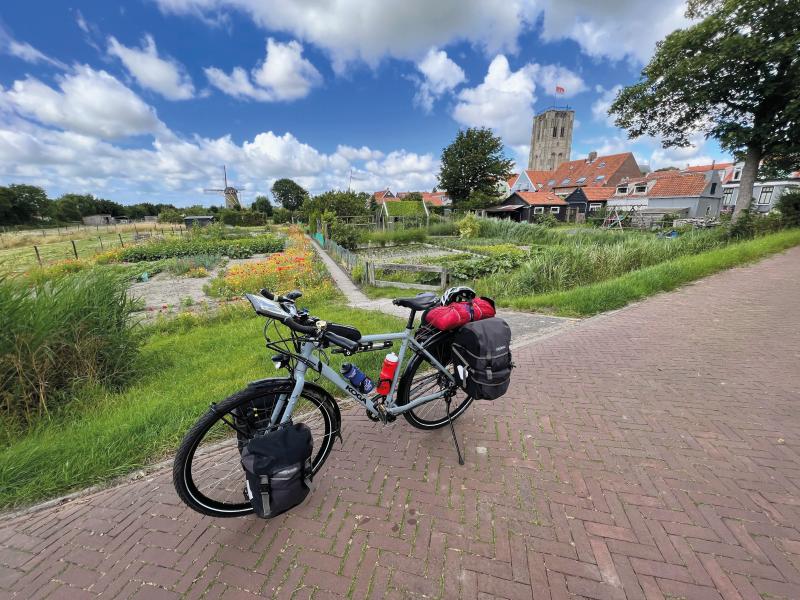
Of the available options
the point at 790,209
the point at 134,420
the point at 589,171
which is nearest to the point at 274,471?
the point at 134,420

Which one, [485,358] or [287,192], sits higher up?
[287,192]

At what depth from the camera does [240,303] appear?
25.7 ft

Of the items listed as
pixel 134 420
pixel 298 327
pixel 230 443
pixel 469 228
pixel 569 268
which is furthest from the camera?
pixel 469 228

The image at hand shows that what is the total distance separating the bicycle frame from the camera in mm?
2078

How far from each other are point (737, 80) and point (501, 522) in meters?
24.4

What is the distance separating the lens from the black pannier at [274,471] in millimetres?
1824

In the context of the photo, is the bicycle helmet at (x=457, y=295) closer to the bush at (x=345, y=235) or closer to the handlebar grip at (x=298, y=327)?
the handlebar grip at (x=298, y=327)

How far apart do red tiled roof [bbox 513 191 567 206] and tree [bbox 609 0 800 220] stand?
23857 millimetres

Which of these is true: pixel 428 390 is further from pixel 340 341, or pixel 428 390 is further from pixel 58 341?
pixel 58 341

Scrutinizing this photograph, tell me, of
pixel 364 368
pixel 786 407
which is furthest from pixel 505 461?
pixel 786 407

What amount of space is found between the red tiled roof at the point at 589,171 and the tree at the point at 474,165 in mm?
13946

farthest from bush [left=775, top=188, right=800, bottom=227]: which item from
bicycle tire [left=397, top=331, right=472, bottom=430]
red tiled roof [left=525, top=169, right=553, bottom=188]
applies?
red tiled roof [left=525, top=169, right=553, bottom=188]

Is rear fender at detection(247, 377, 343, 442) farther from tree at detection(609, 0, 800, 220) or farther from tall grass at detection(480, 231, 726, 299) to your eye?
tree at detection(609, 0, 800, 220)

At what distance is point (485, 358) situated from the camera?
2.39 m
